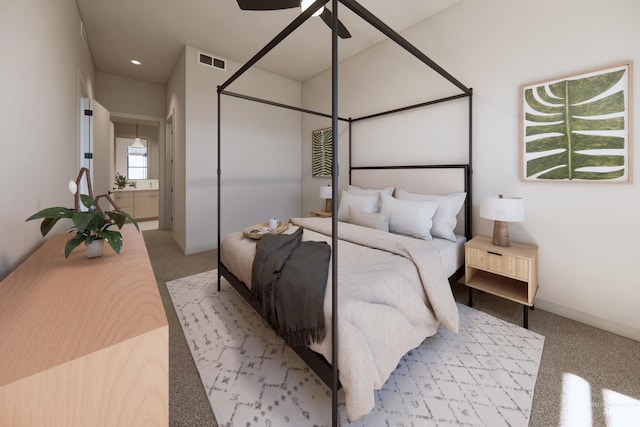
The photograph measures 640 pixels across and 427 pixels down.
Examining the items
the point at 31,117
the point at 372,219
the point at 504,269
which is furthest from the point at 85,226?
the point at 504,269

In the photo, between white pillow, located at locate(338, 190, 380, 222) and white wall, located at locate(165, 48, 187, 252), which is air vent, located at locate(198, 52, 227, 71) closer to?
white wall, located at locate(165, 48, 187, 252)

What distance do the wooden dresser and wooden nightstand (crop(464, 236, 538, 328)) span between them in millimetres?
2376

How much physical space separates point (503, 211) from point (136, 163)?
8361mm

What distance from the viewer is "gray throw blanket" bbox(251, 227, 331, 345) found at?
1.41m

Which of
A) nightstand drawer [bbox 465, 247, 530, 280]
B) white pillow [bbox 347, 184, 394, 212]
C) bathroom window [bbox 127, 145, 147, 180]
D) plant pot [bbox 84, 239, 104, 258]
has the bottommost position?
nightstand drawer [bbox 465, 247, 530, 280]

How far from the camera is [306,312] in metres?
1.42

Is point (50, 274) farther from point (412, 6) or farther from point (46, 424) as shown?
point (412, 6)

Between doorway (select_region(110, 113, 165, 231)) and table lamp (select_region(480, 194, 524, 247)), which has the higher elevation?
doorway (select_region(110, 113, 165, 231))

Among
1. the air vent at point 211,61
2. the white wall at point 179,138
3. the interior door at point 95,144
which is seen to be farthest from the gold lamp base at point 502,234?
the interior door at point 95,144

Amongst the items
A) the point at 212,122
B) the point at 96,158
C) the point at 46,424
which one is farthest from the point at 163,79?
the point at 46,424

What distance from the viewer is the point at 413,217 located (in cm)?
254

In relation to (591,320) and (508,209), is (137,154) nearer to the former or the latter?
(508,209)

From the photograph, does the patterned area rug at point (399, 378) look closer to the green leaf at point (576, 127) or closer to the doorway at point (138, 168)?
the green leaf at point (576, 127)

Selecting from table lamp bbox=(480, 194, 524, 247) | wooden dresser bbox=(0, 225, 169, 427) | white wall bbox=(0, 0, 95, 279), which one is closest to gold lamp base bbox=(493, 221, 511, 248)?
table lamp bbox=(480, 194, 524, 247)
